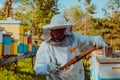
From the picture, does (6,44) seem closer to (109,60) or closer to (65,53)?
(109,60)

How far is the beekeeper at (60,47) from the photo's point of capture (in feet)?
11.8

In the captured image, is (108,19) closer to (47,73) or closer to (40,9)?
(40,9)

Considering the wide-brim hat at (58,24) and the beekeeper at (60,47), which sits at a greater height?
the wide-brim hat at (58,24)

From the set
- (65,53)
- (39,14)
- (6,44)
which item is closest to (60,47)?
(65,53)

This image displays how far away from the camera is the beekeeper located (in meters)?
3.61

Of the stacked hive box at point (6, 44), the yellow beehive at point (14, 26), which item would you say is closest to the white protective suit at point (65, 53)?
the stacked hive box at point (6, 44)

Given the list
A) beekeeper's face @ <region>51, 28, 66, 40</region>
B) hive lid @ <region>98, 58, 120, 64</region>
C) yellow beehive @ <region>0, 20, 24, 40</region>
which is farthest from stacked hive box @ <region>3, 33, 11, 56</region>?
beekeeper's face @ <region>51, 28, 66, 40</region>

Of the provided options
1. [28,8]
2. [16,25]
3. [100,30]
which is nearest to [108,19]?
[100,30]

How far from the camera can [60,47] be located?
371 centimetres

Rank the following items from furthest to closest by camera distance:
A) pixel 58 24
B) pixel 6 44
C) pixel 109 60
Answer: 1. pixel 6 44
2. pixel 109 60
3. pixel 58 24

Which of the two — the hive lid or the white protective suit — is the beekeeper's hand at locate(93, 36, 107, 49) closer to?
the white protective suit

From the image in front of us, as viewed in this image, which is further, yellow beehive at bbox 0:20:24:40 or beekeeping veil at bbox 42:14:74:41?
yellow beehive at bbox 0:20:24:40

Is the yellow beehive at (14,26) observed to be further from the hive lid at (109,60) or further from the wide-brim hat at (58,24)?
the wide-brim hat at (58,24)

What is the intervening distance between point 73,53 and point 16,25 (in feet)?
31.2
